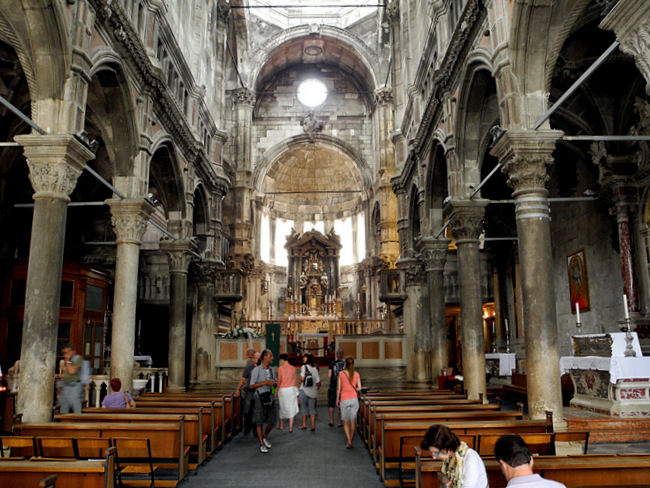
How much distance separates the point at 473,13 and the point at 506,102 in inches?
115

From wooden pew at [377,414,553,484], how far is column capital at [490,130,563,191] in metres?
4.29

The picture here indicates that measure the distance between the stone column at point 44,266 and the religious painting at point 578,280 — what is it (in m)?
12.9

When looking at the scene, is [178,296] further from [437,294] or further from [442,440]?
[442,440]

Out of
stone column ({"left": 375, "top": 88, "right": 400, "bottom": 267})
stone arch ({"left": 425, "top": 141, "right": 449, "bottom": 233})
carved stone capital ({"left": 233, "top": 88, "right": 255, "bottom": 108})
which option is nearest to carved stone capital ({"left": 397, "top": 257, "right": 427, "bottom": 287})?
stone arch ({"left": 425, "top": 141, "right": 449, "bottom": 233})

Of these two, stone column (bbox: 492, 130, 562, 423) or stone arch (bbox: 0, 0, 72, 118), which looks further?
stone arch (bbox: 0, 0, 72, 118)

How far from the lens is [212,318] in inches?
856

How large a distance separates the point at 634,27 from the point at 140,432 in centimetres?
723

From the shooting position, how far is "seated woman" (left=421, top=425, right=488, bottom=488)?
402cm

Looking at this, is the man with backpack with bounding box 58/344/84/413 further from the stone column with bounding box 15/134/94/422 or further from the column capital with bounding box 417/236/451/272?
the column capital with bounding box 417/236/451/272

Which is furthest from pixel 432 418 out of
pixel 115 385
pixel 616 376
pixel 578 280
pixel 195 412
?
pixel 578 280

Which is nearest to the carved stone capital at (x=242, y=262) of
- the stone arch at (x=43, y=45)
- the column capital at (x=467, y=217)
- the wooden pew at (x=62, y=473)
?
the column capital at (x=467, y=217)

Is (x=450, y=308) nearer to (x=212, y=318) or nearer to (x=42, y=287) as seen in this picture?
(x=212, y=318)

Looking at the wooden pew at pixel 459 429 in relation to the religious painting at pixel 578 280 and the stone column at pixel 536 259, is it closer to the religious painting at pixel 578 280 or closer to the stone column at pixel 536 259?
the stone column at pixel 536 259

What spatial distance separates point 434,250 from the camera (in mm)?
17594
